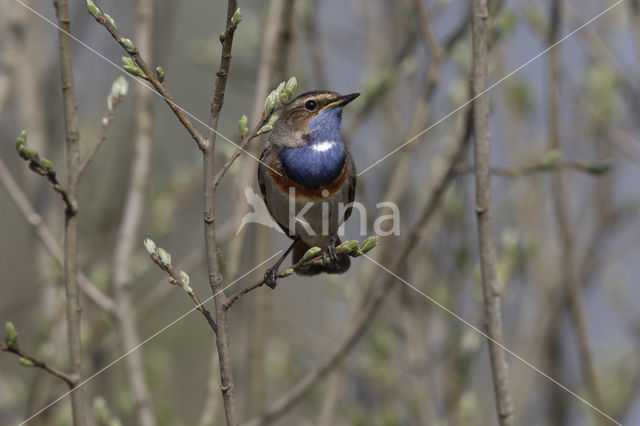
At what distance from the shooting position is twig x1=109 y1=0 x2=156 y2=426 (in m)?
3.40

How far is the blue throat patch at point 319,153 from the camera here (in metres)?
3.11

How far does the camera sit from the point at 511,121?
528cm

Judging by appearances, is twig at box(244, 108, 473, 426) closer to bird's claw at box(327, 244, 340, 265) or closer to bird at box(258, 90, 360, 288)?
bird at box(258, 90, 360, 288)

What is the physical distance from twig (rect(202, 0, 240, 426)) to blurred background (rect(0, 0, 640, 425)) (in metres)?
1.60

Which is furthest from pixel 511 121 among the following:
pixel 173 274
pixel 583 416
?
pixel 173 274

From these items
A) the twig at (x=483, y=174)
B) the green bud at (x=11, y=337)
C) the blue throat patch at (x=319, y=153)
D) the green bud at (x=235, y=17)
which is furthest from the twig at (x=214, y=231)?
the blue throat patch at (x=319, y=153)

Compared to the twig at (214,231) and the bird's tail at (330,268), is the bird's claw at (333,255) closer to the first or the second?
the bird's tail at (330,268)

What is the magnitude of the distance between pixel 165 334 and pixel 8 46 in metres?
2.61

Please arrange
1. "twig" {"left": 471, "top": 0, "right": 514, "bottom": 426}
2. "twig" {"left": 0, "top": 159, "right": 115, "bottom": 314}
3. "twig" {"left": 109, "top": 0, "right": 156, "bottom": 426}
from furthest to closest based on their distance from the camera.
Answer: "twig" {"left": 109, "top": 0, "right": 156, "bottom": 426} → "twig" {"left": 0, "top": 159, "right": 115, "bottom": 314} → "twig" {"left": 471, "top": 0, "right": 514, "bottom": 426}

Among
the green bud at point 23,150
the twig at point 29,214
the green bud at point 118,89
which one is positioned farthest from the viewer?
the twig at point 29,214

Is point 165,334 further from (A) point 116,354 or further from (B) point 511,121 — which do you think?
(B) point 511,121

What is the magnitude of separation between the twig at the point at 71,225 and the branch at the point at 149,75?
370 millimetres

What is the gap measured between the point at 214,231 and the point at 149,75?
437 mm

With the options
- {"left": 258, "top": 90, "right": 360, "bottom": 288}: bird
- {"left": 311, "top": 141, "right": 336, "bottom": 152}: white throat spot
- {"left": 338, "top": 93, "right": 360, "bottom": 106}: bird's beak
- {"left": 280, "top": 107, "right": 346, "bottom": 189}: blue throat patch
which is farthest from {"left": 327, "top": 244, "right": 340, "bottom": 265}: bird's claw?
{"left": 338, "top": 93, "right": 360, "bottom": 106}: bird's beak
